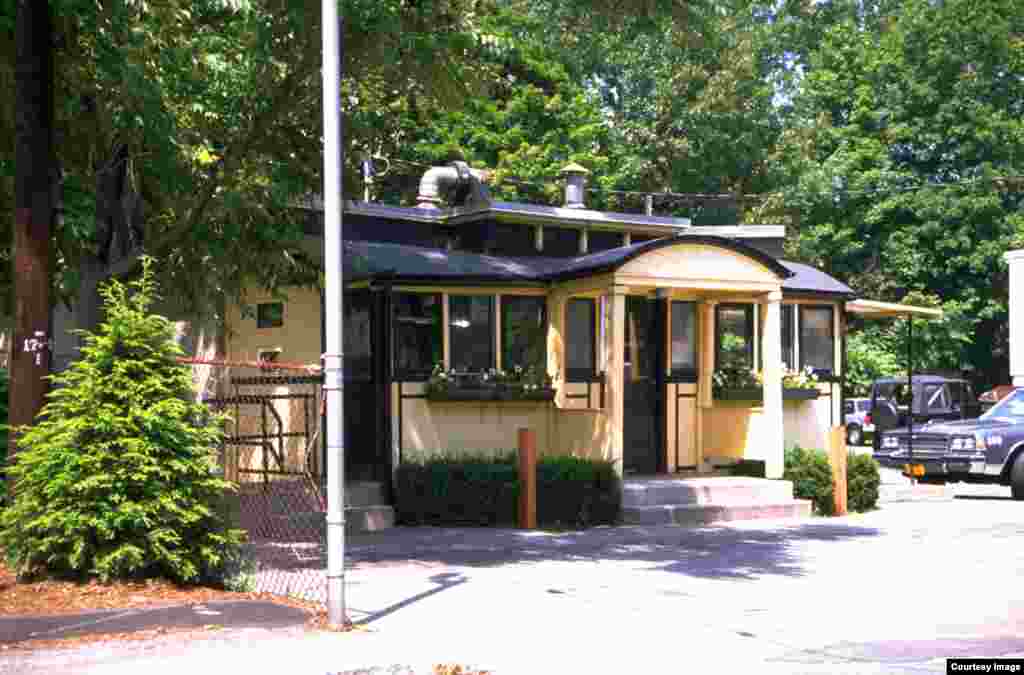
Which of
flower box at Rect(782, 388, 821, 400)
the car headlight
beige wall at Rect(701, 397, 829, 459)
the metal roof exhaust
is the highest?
the metal roof exhaust

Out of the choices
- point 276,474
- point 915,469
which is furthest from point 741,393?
point 276,474

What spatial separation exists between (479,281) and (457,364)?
1.20m

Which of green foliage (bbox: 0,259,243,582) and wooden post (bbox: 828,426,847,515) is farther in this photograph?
wooden post (bbox: 828,426,847,515)

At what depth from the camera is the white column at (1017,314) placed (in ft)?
78.9

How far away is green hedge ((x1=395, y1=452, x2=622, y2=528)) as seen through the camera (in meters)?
16.4

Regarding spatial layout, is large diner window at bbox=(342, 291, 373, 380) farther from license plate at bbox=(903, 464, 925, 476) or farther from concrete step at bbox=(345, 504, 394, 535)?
license plate at bbox=(903, 464, 925, 476)

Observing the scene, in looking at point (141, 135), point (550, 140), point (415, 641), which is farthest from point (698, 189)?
point (415, 641)

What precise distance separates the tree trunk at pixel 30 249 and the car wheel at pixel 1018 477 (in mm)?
16098

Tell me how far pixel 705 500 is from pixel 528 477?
2.94 meters

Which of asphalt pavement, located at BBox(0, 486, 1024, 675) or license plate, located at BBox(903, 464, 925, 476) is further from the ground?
license plate, located at BBox(903, 464, 925, 476)

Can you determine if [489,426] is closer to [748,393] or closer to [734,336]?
[748,393]

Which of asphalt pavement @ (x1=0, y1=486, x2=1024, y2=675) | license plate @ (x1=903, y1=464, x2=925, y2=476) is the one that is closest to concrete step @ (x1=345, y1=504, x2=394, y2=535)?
asphalt pavement @ (x1=0, y1=486, x2=1024, y2=675)

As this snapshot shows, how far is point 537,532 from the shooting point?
16109 mm

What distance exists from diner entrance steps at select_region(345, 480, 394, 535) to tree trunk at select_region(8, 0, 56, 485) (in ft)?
16.9
